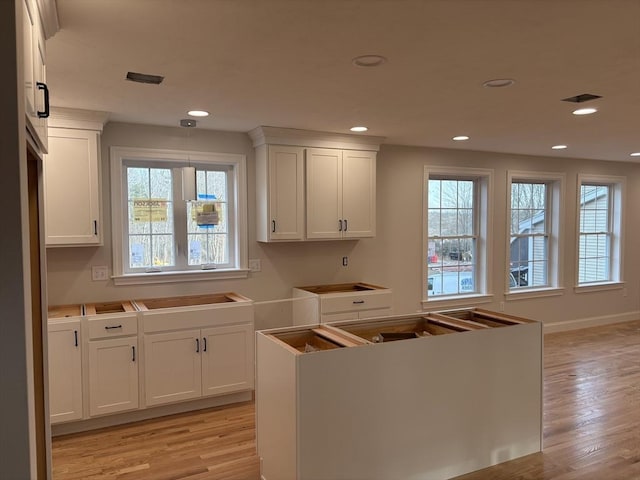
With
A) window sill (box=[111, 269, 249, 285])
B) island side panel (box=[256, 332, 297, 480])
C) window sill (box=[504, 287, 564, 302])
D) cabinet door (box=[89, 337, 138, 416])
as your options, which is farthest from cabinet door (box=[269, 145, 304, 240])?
window sill (box=[504, 287, 564, 302])

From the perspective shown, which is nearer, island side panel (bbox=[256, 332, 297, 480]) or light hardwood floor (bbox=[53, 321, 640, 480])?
island side panel (bbox=[256, 332, 297, 480])

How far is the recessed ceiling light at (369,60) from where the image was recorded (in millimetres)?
2385

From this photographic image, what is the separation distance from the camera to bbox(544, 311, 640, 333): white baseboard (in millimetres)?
6418

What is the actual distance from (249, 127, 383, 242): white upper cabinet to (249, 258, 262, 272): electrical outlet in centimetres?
24

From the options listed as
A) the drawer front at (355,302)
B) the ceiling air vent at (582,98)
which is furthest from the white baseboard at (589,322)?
the ceiling air vent at (582,98)

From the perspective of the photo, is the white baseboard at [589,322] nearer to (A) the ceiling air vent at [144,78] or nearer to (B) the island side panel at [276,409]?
(B) the island side panel at [276,409]

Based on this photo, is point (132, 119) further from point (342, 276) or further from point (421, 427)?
point (421, 427)

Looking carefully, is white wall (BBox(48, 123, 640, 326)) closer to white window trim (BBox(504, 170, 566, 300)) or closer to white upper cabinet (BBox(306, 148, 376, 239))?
white window trim (BBox(504, 170, 566, 300))

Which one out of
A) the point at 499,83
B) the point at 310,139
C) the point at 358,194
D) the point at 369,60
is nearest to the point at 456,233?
the point at 358,194

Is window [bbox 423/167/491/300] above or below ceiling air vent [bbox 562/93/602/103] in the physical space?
below

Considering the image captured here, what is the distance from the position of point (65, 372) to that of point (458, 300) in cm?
414

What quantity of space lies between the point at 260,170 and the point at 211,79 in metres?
1.66

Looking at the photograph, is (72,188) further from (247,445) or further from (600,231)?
(600,231)

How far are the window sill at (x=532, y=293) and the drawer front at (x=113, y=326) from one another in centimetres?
443
